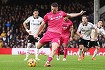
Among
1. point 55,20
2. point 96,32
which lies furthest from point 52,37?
point 96,32

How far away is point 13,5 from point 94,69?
32.0 m

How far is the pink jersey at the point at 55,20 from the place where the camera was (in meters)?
16.5

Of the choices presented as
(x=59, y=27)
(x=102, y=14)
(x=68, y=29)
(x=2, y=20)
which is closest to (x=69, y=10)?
(x=102, y=14)

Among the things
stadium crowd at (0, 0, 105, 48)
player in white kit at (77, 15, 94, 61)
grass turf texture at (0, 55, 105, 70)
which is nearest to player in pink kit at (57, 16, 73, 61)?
player in white kit at (77, 15, 94, 61)

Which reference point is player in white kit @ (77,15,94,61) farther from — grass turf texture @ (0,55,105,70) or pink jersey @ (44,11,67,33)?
pink jersey @ (44,11,67,33)

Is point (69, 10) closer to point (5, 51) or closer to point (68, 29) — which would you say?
→ point (5, 51)

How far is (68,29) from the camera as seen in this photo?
2438 cm

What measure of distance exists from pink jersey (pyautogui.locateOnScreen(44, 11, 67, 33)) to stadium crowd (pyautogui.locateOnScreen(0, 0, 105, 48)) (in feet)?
67.9

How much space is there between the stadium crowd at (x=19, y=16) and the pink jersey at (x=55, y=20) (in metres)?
20.7

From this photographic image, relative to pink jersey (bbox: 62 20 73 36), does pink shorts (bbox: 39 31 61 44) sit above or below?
below

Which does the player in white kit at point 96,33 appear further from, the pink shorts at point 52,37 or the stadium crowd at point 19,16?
the stadium crowd at point 19,16

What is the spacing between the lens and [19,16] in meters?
43.1

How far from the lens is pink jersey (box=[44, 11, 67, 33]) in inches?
648

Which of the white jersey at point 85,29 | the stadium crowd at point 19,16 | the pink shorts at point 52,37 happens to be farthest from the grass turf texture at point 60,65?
the stadium crowd at point 19,16
